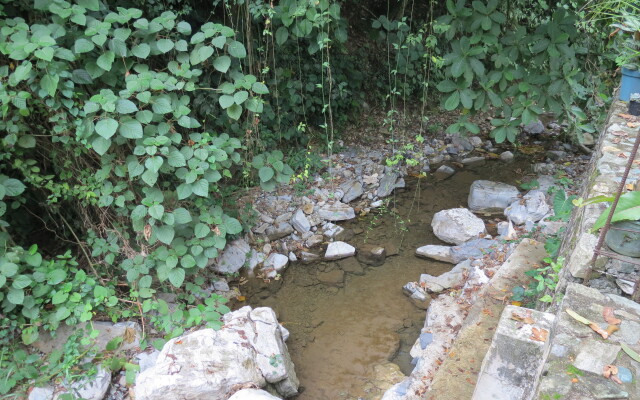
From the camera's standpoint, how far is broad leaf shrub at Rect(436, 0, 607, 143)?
11.8 feet

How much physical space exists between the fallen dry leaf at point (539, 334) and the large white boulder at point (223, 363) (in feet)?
4.77

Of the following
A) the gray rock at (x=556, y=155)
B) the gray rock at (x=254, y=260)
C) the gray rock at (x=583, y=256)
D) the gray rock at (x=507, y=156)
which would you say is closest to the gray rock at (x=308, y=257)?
the gray rock at (x=254, y=260)

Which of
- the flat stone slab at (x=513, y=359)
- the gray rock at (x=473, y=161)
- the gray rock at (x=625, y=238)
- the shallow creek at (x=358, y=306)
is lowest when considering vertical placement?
the shallow creek at (x=358, y=306)

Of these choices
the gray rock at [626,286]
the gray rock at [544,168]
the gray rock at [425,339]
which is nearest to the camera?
the gray rock at [626,286]

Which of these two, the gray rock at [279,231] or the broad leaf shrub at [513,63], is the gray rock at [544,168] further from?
the gray rock at [279,231]

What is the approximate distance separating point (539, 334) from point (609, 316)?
0.35 m

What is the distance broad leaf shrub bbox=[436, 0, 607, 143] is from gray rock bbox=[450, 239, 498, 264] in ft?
2.99

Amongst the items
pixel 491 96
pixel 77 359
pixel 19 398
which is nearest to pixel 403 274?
pixel 491 96

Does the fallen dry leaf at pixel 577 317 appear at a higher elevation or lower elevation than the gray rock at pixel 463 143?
higher

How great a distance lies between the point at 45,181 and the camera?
10.4 feet

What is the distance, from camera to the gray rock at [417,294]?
11.6 ft

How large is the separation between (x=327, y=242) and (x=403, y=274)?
0.74 m

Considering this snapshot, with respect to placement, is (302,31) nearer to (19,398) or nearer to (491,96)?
(491,96)

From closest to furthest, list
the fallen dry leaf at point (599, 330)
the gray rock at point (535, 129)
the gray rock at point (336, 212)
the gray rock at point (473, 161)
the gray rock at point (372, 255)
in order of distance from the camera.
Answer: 1. the fallen dry leaf at point (599, 330)
2. the gray rock at point (372, 255)
3. the gray rock at point (336, 212)
4. the gray rock at point (473, 161)
5. the gray rock at point (535, 129)
